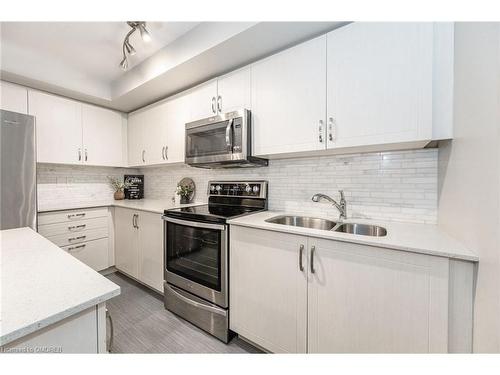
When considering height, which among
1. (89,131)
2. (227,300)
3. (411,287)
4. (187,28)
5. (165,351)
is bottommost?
(165,351)

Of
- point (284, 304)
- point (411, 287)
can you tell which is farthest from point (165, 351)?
point (411, 287)

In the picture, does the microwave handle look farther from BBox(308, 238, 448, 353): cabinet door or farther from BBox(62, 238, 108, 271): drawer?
BBox(62, 238, 108, 271): drawer

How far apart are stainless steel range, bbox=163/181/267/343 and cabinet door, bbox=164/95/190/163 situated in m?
0.76

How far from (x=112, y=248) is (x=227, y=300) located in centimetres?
195

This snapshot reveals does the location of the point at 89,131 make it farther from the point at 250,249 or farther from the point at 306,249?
the point at 306,249

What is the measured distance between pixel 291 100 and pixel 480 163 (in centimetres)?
110

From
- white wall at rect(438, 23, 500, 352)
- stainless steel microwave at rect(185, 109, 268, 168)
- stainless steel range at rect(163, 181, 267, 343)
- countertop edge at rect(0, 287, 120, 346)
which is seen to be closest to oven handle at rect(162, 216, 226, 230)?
stainless steel range at rect(163, 181, 267, 343)

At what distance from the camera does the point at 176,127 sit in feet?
7.79

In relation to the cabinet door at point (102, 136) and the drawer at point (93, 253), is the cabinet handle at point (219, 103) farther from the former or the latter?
the drawer at point (93, 253)

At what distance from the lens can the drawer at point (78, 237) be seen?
89.8 inches

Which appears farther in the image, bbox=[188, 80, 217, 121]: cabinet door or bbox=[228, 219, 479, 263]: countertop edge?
bbox=[188, 80, 217, 121]: cabinet door

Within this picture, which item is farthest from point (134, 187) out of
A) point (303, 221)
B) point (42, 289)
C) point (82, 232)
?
point (42, 289)

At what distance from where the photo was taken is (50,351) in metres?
0.56

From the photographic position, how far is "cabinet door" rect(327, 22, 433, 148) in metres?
1.16
